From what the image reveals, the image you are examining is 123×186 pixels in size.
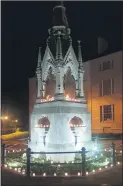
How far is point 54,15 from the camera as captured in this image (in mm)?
16719

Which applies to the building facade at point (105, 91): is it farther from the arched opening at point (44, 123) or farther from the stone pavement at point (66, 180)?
the stone pavement at point (66, 180)

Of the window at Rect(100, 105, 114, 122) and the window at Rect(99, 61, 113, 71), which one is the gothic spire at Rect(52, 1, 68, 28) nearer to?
the window at Rect(99, 61, 113, 71)

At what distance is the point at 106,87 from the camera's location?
31891 mm

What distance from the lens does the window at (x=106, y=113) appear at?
31123 mm

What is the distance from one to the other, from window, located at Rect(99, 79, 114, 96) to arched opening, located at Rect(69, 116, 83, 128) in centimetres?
1576

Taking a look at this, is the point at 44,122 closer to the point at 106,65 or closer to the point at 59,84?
the point at 59,84

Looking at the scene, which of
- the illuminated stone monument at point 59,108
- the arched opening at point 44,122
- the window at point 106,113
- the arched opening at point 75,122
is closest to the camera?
the illuminated stone monument at point 59,108

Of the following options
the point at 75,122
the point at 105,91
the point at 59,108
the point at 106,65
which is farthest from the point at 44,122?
the point at 106,65

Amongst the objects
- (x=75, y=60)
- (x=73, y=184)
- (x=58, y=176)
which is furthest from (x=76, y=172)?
(x=75, y=60)

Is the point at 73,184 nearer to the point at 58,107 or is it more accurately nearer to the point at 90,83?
the point at 58,107

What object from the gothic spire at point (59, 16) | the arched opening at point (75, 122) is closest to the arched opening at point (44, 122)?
the arched opening at point (75, 122)

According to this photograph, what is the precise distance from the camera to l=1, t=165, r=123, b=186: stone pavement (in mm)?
11023

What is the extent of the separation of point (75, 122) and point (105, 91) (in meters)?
16.5

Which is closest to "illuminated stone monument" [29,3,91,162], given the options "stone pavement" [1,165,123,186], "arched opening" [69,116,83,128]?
"arched opening" [69,116,83,128]
